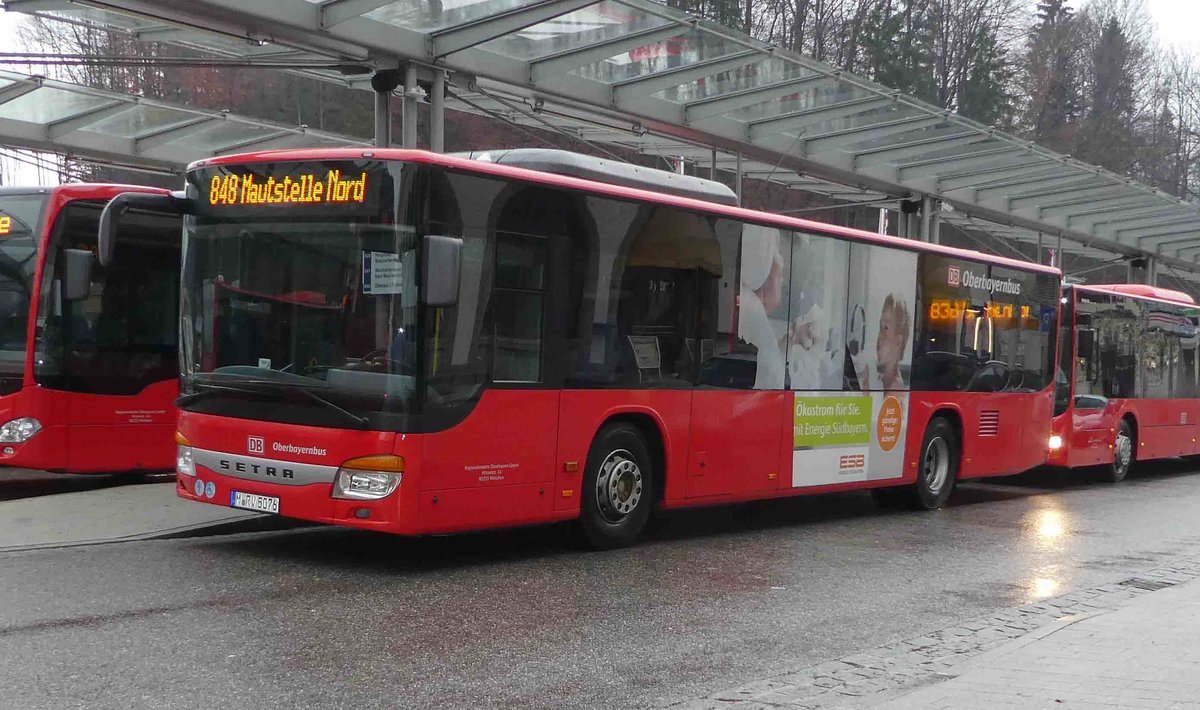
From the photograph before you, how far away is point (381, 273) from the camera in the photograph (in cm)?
852

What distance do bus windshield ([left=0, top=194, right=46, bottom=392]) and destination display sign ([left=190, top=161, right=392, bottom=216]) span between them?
11.5 ft

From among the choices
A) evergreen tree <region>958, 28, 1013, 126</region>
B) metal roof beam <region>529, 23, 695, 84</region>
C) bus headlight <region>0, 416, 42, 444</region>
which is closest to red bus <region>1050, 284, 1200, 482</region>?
metal roof beam <region>529, 23, 695, 84</region>

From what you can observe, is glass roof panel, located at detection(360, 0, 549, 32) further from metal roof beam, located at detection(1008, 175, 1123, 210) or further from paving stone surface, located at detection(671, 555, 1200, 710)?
metal roof beam, located at detection(1008, 175, 1123, 210)

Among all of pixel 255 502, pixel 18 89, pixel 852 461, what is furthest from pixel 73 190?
pixel 852 461

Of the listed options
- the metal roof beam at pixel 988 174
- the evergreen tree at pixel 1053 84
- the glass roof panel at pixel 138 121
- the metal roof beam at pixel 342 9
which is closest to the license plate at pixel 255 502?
the metal roof beam at pixel 342 9

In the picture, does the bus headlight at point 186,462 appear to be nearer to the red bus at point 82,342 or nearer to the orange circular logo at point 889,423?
the red bus at point 82,342

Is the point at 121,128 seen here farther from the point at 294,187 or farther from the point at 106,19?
the point at 294,187

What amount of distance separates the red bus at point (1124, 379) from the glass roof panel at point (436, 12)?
31.8 feet

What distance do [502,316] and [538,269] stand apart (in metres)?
0.53

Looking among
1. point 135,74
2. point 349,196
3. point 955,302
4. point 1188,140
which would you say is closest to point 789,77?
point 955,302

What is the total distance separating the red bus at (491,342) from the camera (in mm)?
8523

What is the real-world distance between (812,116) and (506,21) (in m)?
6.28

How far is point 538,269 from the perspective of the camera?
941 cm

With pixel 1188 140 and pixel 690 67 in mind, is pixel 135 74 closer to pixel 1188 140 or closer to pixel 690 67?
pixel 690 67
